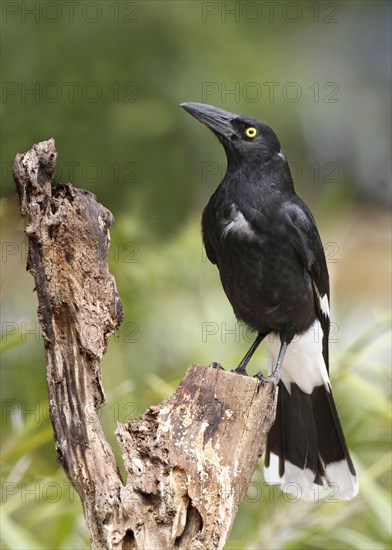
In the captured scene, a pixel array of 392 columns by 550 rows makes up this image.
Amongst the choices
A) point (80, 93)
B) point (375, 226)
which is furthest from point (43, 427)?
point (375, 226)

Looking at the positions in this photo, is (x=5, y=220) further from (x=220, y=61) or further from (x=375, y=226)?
(x=375, y=226)

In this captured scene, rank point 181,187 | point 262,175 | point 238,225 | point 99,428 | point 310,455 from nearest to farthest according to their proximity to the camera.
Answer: point 99,428 < point 238,225 < point 262,175 < point 310,455 < point 181,187

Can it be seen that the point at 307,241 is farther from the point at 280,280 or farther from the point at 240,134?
the point at 240,134

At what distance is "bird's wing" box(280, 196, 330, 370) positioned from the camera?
347cm

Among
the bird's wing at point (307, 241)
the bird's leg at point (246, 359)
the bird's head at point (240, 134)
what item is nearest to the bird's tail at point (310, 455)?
the bird's leg at point (246, 359)

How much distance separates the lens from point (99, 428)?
2527 millimetres

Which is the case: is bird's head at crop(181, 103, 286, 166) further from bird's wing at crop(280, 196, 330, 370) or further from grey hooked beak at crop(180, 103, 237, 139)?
bird's wing at crop(280, 196, 330, 370)

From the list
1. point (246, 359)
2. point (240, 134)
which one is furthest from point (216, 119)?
point (246, 359)

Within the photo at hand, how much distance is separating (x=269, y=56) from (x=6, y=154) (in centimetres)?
197

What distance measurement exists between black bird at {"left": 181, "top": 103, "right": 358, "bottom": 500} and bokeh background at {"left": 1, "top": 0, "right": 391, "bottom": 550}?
257 millimetres

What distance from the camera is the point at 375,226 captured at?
723 centimetres

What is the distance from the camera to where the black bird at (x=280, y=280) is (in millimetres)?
3463

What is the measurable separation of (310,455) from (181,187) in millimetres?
2556

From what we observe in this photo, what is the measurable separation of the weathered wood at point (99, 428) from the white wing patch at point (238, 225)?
93 centimetres
